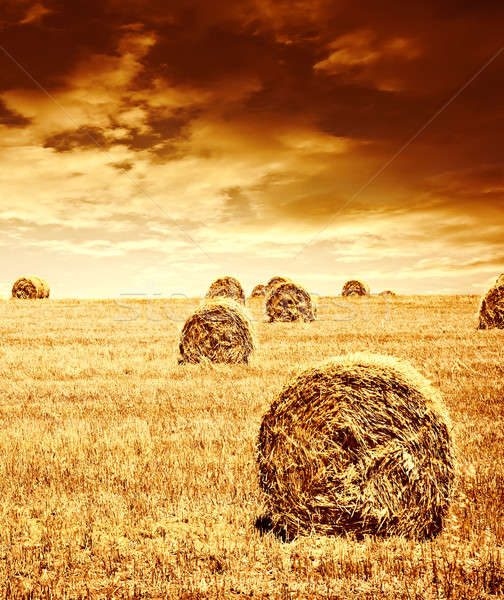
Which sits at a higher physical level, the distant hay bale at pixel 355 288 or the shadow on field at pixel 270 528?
the distant hay bale at pixel 355 288

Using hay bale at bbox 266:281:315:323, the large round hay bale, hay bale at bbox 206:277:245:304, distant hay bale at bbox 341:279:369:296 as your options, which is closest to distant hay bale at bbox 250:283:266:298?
distant hay bale at bbox 341:279:369:296

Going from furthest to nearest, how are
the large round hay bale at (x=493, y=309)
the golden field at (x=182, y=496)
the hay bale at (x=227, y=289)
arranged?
the hay bale at (x=227, y=289), the large round hay bale at (x=493, y=309), the golden field at (x=182, y=496)

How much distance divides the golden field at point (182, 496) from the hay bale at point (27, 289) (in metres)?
24.5

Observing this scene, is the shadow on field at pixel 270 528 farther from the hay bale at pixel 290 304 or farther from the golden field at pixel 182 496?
the hay bale at pixel 290 304

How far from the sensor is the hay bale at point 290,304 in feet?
80.2

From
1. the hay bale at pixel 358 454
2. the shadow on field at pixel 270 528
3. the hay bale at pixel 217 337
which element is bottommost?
the shadow on field at pixel 270 528

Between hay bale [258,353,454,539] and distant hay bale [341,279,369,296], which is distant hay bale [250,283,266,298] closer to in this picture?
distant hay bale [341,279,369,296]

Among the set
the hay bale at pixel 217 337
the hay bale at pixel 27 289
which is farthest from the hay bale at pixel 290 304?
the hay bale at pixel 27 289

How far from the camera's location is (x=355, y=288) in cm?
4034

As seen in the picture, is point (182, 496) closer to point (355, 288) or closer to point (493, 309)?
point (493, 309)

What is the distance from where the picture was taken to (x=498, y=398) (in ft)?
31.6

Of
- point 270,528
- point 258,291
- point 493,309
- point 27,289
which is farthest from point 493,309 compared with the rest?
point 27,289

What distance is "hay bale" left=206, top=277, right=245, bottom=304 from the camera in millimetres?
29109

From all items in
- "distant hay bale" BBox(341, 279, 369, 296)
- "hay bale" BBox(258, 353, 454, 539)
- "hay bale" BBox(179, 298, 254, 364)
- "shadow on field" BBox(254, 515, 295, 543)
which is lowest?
"shadow on field" BBox(254, 515, 295, 543)
